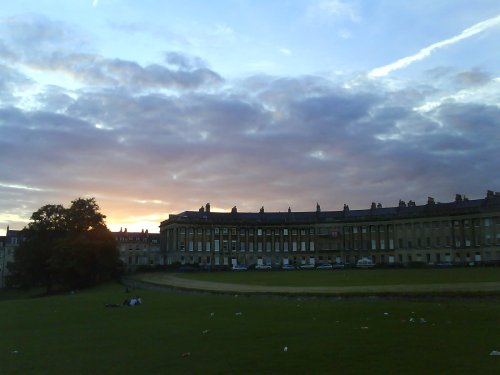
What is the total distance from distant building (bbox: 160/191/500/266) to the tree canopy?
179ft

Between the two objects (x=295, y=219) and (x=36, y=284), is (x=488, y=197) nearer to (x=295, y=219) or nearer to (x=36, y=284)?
(x=295, y=219)

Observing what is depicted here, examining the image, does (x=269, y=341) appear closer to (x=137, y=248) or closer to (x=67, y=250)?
(x=67, y=250)

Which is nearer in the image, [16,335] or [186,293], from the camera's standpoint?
[16,335]

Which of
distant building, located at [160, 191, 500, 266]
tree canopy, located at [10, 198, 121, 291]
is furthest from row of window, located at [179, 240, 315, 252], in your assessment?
tree canopy, located at [10, 198, 121, 291]

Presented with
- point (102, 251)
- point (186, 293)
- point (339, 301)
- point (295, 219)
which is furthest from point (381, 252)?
point (339, 301)

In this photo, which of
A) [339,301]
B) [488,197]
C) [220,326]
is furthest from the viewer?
[488,197]

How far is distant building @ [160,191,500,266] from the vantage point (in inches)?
5359

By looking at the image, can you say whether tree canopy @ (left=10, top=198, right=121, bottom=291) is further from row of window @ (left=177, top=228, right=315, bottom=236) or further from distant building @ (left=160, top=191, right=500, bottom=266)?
row of window @ (left=177, top=228, right=315, bottom=236)

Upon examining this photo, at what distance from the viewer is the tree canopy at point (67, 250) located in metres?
83.9

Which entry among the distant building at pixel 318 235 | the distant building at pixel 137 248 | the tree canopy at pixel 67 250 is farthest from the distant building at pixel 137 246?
the tree canopy at pixel 67 250

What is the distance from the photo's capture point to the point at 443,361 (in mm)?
14938

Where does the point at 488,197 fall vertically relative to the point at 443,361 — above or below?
above

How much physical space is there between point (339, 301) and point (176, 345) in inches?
758

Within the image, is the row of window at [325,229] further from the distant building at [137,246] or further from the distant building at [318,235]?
the distant building at [137,246]
